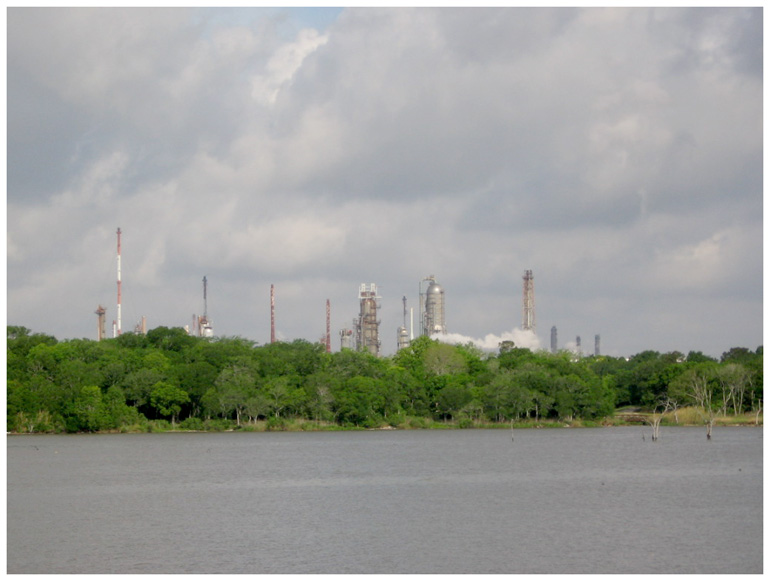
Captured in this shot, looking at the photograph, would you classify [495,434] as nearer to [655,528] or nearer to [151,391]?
[151,391]

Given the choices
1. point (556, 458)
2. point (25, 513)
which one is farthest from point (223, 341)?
point (25, 513)

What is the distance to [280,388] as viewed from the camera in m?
122

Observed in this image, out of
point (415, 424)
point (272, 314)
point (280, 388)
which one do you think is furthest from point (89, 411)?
point (272, 314)

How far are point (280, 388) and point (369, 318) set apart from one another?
223 feet

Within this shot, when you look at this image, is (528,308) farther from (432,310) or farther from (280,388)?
(280,388)

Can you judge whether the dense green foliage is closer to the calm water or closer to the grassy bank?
the grassy bank

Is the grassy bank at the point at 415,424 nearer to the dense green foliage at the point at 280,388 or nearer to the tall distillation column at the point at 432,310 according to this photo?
the dense green foliage at the point at 280,388

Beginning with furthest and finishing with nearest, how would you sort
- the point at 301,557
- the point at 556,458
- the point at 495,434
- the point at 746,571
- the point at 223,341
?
the point at 223,341 → the point at 495,434 → the point at 556,458 → the point at 301,557 → the point at 746,571

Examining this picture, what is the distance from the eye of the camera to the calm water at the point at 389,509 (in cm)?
3928

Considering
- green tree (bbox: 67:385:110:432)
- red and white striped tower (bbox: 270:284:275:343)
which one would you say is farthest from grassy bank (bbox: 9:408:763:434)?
red and white striped tower (bbox: 270:284:275:343)

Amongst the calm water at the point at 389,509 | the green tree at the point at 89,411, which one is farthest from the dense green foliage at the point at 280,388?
the calm water at the point at 389,509

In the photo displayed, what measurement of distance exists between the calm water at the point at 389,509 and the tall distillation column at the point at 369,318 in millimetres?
91784

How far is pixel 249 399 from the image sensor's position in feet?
396

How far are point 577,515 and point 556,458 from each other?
3318 cm
